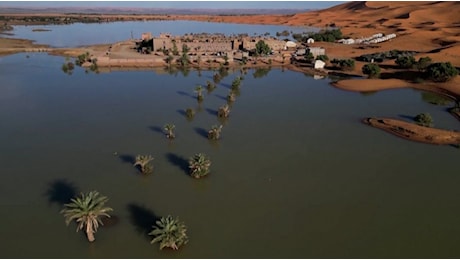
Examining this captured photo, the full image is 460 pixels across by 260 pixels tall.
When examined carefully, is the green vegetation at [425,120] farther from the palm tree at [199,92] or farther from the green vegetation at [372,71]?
the palm tree at [199,92]

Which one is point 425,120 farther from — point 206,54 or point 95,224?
point 206,54

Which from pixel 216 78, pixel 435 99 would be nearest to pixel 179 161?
pixel 216 78

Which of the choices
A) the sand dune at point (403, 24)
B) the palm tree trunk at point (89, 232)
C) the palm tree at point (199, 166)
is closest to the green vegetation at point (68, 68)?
the palm tree at point (199, 166)

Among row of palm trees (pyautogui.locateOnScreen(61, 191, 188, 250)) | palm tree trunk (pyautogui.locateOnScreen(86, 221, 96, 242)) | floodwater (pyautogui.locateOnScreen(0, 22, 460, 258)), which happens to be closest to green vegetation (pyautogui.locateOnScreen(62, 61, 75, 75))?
floodwater (pyautogui.locateOnScreen(0, 22, 460, 258))

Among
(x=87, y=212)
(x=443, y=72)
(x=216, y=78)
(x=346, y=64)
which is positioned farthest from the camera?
(x=346, y=64)

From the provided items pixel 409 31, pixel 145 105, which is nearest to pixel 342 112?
pixel 145 105
